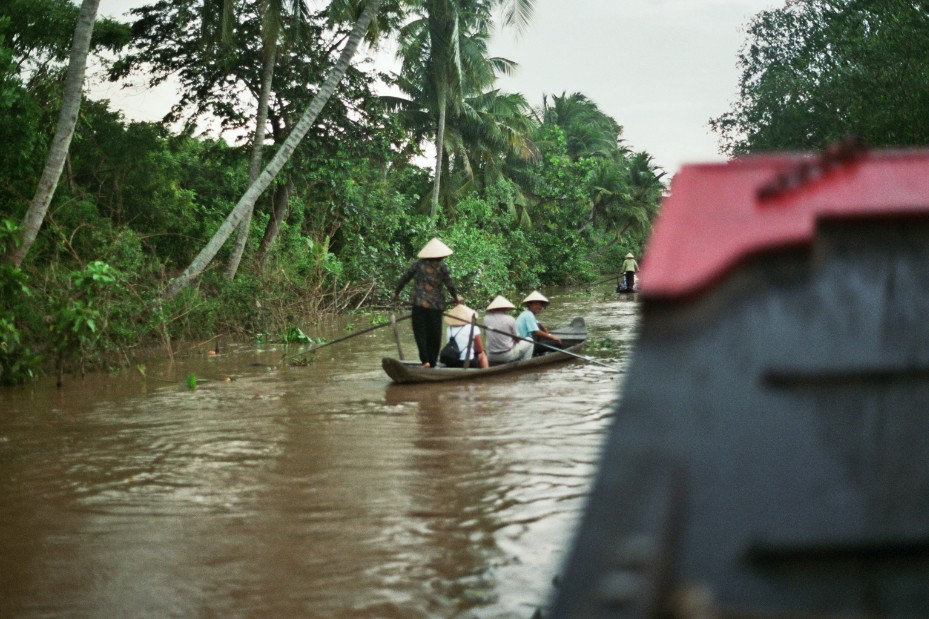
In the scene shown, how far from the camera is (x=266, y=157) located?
21.4m

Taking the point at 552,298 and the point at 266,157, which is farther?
the point at 552,298

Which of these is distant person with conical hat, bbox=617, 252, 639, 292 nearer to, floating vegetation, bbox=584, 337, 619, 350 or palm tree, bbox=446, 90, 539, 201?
palm tree, bbox=446, 90, 539, 201

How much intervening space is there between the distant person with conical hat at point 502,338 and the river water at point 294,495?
49 centimetres

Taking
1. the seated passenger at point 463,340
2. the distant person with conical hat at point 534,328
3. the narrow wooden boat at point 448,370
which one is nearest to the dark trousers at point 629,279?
the narrow wooden boat at point 448,370

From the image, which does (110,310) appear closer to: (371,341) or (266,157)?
(371,341)

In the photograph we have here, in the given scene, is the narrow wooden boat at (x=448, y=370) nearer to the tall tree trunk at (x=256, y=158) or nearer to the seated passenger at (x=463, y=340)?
the seated passenger at (x=463, y=340)

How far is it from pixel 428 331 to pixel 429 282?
0.62 meters

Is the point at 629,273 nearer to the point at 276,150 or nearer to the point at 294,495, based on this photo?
the point at 276,150

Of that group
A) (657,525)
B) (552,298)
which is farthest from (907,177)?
(552,298)

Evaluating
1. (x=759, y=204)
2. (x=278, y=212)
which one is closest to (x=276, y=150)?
(x=278, y=212)

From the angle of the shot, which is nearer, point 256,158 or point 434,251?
point 434,251

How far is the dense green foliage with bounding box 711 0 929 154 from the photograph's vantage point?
23.0m

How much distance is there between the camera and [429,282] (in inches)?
486

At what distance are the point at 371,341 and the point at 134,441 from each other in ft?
32.7
